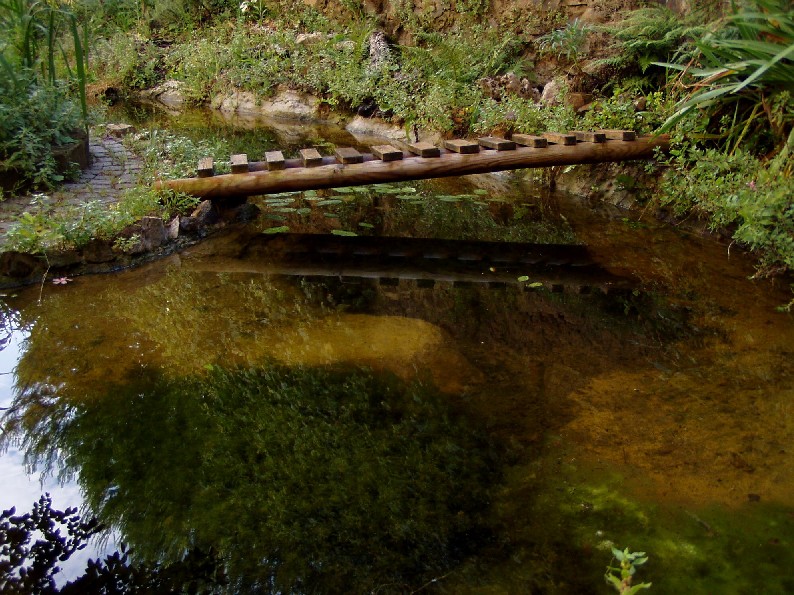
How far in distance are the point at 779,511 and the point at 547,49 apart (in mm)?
7489

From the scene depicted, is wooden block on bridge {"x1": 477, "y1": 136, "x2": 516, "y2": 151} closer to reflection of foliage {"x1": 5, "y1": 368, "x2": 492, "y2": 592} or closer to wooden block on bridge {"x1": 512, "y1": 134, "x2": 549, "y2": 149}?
wooden block on bridge {"x1": 512, "y1": 134, "x2": 549, "y2": 149}

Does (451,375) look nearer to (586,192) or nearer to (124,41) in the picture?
(586,192)

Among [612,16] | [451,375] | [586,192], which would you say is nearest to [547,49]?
[612,16]

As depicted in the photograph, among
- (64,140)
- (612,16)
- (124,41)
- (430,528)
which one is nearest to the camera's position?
(430,528)

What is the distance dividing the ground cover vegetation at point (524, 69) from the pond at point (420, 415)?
2.41ft

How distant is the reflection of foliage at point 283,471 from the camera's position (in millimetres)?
2316

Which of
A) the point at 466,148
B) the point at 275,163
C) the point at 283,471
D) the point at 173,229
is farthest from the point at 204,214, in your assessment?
the point at 283,471

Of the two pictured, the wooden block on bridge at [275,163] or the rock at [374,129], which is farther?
the rock at [374,129]

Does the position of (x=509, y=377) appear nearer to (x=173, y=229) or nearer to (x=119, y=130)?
(x=173, y=229)

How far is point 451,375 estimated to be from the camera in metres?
3.48

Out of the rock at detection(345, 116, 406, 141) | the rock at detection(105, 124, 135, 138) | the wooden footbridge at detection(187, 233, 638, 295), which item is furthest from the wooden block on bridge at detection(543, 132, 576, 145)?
the rock at detection(105, 124, 135, 138)

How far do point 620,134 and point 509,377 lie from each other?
3467 mm

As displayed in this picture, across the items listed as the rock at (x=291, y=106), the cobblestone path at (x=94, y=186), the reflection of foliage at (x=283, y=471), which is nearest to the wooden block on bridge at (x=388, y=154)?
the cobblestone path at (x=94, y=186)

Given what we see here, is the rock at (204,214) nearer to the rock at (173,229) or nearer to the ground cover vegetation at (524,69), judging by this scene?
the rock at (173,229)
